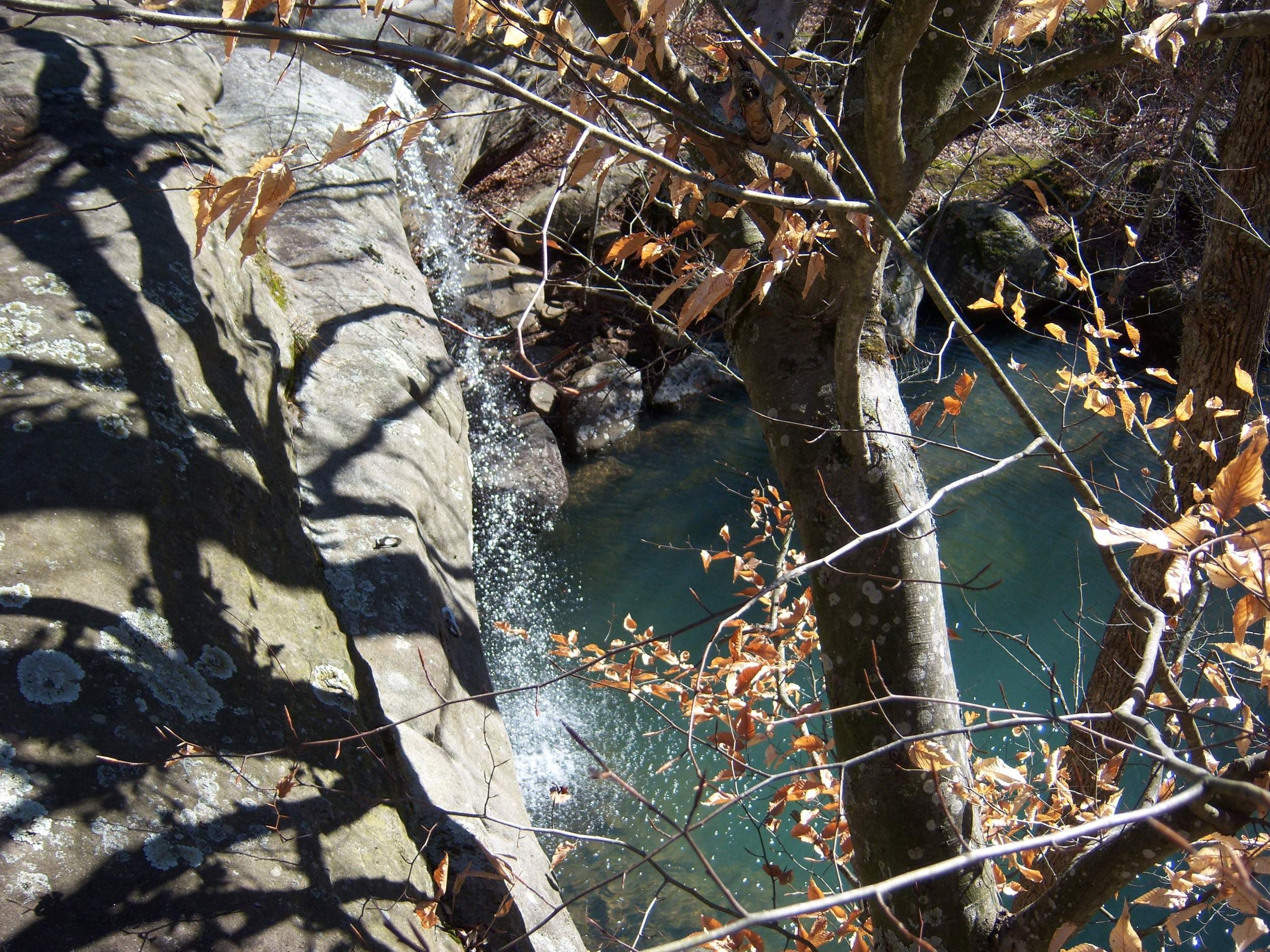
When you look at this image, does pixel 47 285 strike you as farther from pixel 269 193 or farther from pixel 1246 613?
pixel 1246 613

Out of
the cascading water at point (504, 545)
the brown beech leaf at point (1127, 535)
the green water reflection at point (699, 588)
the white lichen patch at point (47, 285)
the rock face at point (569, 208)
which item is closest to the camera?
the brown beech leaf at point (1127, 535)

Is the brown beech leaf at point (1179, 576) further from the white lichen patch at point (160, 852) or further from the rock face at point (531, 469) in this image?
the rock face at point (531, 469)

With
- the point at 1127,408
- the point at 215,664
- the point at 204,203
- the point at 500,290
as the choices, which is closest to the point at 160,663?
the point at 215,664

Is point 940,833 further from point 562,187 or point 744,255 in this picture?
point 562,187

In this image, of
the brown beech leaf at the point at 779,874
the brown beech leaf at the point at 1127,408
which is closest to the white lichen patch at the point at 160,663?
the brown beech leaf at the point at 779,874

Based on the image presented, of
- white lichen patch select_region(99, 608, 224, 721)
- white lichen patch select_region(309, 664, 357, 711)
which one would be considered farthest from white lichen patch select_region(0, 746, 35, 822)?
white lichen patch select_region(309, 664, 357, 711)

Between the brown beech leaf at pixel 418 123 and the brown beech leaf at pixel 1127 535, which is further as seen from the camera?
the brown beech leaf at pixel 418 123

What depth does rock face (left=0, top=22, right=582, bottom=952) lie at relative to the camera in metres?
1.29

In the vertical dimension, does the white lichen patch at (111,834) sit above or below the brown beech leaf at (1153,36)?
below

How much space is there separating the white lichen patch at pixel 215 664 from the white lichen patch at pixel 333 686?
24cm

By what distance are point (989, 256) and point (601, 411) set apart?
19.0 feet

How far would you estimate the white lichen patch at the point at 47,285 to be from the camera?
6.26ft

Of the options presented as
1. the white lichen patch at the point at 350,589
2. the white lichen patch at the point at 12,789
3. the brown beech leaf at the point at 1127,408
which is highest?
the brown beech leaf at the point at 1127,408

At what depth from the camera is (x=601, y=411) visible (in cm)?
865
